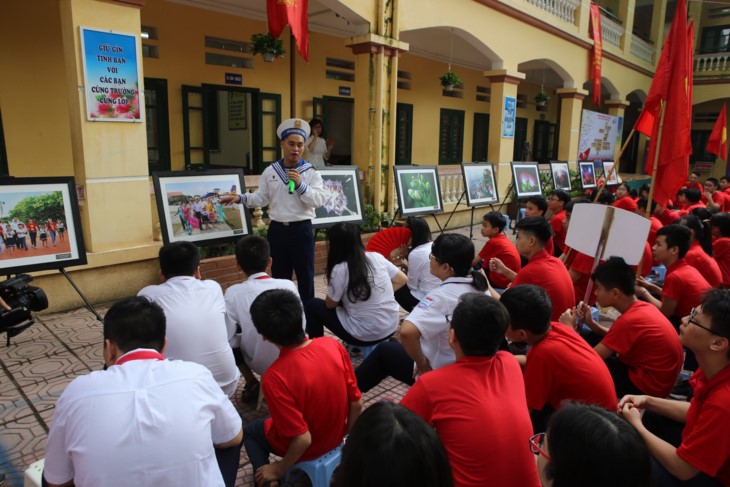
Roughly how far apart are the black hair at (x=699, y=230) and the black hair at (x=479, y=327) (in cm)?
311

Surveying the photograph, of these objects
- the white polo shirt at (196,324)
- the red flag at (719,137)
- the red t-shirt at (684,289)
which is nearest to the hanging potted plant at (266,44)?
the white polo shirt at (196,324)

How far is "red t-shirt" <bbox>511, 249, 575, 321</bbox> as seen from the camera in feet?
10.8

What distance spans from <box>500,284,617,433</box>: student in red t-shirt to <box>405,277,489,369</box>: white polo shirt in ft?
1.06

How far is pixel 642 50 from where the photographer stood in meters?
15.6

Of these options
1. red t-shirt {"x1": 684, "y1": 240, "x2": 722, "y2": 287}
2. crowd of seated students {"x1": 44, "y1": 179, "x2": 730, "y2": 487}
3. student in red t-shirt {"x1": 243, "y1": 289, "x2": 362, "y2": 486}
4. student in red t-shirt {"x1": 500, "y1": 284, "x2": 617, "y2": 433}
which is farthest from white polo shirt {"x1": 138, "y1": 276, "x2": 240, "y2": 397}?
red t-shirt {"x1": 684, "y1": 240, "x2": 722, "y2": 287}

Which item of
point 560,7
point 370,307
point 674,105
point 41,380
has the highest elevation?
point 560,7

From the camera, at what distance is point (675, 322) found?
11.9ft

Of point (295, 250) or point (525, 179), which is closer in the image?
point (295, 250)

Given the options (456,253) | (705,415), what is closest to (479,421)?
(705,415)

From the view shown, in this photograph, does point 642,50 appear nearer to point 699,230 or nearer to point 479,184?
point 479,184

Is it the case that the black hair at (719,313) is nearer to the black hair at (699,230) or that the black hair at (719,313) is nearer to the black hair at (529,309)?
the black hair at (529,309)

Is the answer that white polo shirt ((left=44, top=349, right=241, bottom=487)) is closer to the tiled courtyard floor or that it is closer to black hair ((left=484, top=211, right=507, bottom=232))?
the tiled courtyard floor

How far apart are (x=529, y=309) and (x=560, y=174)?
31.4ft

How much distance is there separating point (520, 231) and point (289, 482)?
233cm
